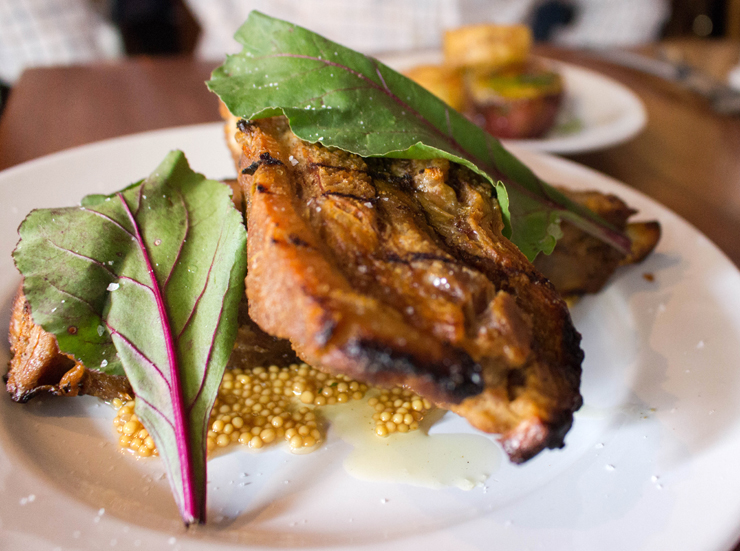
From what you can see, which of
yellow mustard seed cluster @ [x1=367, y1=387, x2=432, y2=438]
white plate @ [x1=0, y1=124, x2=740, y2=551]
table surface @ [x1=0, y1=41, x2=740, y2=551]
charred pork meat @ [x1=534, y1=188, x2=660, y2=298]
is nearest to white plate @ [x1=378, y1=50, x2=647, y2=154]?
table surface @ [x1=0, y1=41, x2=740, y2=551]

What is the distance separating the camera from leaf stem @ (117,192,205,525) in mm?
1074

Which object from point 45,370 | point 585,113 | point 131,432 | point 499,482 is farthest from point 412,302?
point 585,113

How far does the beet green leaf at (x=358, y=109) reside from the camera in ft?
4.45

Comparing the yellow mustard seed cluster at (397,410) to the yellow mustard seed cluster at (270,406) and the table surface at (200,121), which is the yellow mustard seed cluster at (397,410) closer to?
the yellow mustard seed cluster at (270,406)

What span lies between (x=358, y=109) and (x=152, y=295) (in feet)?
2.25

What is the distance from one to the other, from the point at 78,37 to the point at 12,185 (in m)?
3.13

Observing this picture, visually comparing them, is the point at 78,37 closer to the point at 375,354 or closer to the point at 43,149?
the point at 43,149

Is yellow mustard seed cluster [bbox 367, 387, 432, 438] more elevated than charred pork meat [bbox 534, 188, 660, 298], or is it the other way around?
charred pork meat [bbox 534, 188, 660, 298]

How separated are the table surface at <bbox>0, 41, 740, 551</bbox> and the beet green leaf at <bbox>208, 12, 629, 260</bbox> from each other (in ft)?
3.74

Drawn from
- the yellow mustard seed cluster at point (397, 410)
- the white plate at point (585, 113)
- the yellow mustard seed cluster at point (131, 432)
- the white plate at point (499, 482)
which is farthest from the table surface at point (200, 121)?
the yellow mustard seed cluster at point (131, 432)

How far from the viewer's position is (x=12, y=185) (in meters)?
1.89

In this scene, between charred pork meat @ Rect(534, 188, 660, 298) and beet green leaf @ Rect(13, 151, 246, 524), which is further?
charred pork meat @ Rect(534, 188, 660, 298)

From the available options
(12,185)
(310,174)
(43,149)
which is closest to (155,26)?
(43,149)

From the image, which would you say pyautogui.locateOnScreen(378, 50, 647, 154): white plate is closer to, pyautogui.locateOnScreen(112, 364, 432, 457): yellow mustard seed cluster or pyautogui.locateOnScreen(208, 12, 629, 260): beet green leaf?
pyautogui.locateOnScreen(208, 12, 629, 260): beet green leaf
